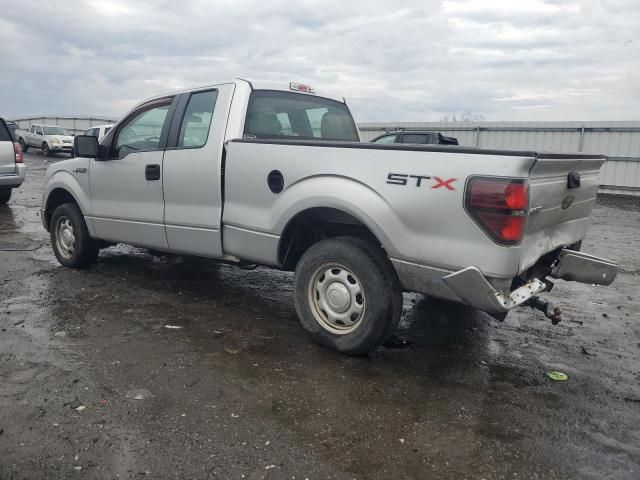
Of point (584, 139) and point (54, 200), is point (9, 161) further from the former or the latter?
point (584, 139)

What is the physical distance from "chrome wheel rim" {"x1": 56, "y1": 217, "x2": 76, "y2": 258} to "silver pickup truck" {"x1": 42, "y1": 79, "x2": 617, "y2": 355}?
55cm

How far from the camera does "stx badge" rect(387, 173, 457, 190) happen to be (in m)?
3.05

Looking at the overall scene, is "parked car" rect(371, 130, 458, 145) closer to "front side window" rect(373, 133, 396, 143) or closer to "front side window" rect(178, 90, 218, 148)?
"front side window" rect(373, 133, 396, 143)

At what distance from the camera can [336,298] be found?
12.1 feet

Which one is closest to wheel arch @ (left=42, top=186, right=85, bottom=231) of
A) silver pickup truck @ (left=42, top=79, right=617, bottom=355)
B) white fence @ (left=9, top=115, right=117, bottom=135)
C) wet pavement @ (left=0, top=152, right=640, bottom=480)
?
silver pickup truck @ (left=42, top=79, right=617, bottom=355)

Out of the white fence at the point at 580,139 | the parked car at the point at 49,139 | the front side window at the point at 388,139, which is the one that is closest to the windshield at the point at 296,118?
the front side window at the point at 388,139

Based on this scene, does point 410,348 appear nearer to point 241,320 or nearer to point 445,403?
point 445,403

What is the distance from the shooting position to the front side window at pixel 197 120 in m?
4.48

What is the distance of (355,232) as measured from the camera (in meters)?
3.88

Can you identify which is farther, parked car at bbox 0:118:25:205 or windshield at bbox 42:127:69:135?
windshield at bbox 42:127:69:135

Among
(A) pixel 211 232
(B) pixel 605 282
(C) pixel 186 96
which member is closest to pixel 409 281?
(B) pixel 605 282

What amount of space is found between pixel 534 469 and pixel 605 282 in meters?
1.81

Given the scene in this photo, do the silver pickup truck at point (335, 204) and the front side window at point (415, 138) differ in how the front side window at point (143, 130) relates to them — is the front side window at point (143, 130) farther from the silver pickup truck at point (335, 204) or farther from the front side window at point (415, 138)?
the front side window at point (415, 138)

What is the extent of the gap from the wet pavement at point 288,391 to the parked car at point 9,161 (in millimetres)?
6401
